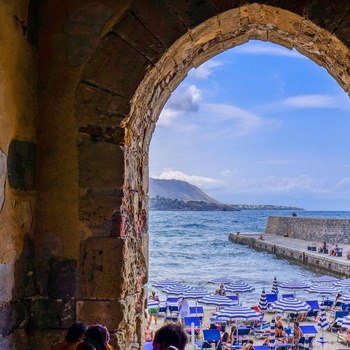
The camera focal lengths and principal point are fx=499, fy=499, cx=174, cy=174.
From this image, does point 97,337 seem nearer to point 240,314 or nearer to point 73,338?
point 73,338

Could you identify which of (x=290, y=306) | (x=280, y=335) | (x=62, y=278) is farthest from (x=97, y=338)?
(x=290, y=306)

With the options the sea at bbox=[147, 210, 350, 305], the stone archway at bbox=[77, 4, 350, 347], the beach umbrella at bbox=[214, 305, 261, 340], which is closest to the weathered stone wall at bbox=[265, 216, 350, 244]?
the sea at bbox=[147, 210, 350, 305]

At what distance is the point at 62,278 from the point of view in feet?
11.4

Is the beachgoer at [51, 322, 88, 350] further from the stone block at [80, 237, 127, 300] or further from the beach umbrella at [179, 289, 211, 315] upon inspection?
the beach umbrella at [179, 289, 211, 315]

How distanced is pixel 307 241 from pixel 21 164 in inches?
1764

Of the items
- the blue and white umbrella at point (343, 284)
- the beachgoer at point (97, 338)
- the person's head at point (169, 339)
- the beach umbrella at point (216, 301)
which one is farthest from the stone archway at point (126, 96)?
the blue and white umbrella at point (343, 284)

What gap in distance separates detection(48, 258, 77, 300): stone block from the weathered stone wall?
1552 inches

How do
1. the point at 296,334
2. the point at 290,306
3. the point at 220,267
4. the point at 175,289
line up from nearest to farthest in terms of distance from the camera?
the point at 296,334, the point at 290,306, the point at 175,289, the point at 220,267

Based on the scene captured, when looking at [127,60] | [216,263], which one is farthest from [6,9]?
[216,263]

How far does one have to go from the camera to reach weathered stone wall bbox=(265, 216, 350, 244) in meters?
40.5

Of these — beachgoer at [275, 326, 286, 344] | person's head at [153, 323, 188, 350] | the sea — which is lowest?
the sea

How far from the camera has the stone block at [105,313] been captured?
3363 mm

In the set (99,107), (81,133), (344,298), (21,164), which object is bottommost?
(344,298)

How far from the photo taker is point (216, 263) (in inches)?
1692
